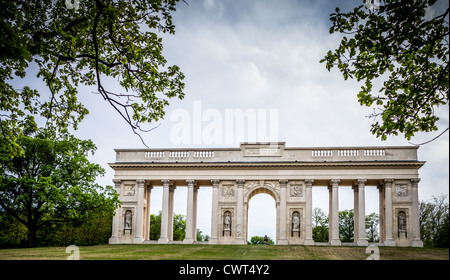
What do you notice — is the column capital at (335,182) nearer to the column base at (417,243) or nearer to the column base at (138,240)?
the column base at (417,243)

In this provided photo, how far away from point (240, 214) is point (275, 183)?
18.3ft

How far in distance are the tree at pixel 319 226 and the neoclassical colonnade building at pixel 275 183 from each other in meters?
35.6

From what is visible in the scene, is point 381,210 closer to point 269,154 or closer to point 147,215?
point 269,154

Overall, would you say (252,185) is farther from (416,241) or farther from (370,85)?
(370,85)

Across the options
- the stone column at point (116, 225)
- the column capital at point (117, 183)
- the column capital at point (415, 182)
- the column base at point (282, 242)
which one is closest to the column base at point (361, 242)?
the column base at point (282, 242)

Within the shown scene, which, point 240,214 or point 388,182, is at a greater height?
point 388,182

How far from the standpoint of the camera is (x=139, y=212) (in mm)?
49344

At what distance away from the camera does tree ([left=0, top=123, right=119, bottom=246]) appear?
35.7 metres

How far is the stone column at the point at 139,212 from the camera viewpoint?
4884 centimetres

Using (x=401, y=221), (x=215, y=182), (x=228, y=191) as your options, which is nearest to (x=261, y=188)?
(x=228, y=191)

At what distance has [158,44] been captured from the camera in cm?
1305

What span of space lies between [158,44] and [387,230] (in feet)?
133

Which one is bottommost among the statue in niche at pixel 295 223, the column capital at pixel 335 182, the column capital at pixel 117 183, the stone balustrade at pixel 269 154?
the statue in niche at pixel 295 223
